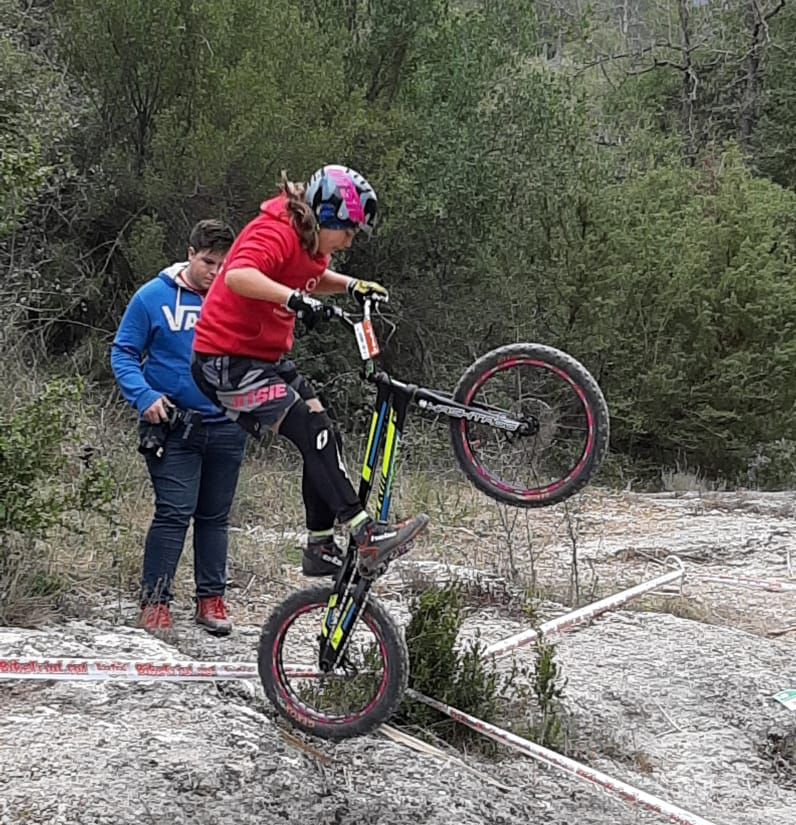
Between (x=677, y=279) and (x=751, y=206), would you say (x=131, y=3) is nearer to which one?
(x=677, y=279)

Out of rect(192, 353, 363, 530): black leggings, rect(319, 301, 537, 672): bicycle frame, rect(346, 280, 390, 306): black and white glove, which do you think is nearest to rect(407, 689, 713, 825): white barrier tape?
rect(319, 301, 537, 672): bicycle frame

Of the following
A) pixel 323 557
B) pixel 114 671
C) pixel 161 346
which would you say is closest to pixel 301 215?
pixel 323 557

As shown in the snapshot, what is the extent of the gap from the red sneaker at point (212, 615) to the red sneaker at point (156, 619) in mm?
195

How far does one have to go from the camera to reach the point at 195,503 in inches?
203

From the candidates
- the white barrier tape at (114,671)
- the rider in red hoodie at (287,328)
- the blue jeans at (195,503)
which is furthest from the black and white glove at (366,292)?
the white barrier tape at (114,671)

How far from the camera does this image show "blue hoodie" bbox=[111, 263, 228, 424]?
16.6 feet

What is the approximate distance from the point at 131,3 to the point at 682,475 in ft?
24.3

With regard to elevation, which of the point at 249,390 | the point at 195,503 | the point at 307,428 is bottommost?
the point at 195,503

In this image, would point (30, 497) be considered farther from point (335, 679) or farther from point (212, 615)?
point (335, 679)

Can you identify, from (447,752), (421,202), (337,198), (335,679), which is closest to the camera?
(337,198)

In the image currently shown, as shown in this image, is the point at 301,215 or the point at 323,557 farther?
the point at 323,557

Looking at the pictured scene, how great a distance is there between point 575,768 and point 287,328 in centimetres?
191

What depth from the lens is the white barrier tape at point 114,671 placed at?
4316 millimetres

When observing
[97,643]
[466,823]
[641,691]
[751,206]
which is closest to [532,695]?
[641,691]
